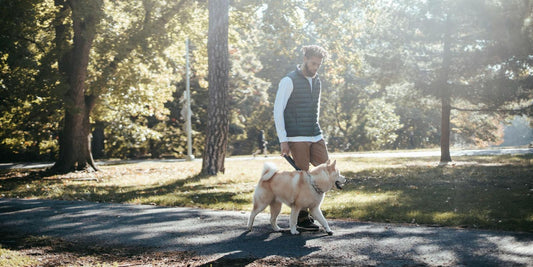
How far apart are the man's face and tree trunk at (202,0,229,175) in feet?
27.4

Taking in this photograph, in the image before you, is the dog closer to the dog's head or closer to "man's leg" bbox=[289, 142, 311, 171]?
the dog's head

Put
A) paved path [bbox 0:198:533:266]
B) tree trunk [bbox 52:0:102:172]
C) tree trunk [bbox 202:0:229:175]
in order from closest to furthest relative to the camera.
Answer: paved path [bbox 0:198:533:266], tree trunk [bbox 202:0:229:175], tree trunk [bbox 52:0:102:172]

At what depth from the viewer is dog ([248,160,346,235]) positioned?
5844 mm

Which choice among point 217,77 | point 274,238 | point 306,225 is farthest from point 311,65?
point 217,77

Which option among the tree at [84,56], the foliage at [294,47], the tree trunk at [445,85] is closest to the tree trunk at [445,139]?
the tree trunk at [445,85]

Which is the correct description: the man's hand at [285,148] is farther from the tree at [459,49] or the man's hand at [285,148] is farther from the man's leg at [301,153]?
the tree at [459,49]

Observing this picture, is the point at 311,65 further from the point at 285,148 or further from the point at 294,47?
A: the point at 294,47

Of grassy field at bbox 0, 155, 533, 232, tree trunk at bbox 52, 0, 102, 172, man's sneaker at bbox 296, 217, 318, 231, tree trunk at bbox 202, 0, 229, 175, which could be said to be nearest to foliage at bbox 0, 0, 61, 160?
tree trunk at bbox 52, 0, 102, 172

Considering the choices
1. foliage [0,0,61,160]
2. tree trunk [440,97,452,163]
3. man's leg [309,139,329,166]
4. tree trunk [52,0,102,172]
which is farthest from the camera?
tree trunk [440,97,452,163]

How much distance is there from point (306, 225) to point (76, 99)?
47.1ft

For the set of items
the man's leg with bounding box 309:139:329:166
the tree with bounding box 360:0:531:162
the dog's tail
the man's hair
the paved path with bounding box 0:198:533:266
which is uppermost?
the tree with bounding box 360:0:531:162

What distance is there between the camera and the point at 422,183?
11836mm

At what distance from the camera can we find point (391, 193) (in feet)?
33.5

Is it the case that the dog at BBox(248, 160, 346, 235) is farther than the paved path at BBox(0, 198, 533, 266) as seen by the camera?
Yes
